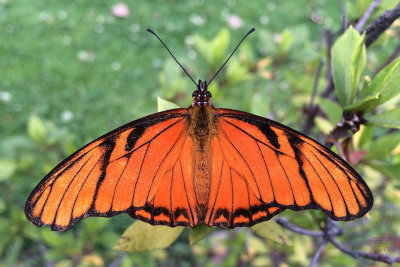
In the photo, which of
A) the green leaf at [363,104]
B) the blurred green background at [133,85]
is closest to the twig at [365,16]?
the blurred green background at [133,85]

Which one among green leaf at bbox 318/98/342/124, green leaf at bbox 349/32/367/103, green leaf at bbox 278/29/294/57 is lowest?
green leaf at bbox 349/32/367/103

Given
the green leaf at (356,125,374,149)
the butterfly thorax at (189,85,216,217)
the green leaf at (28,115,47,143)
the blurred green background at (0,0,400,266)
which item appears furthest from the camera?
the green leaf at (28,115,47,143)

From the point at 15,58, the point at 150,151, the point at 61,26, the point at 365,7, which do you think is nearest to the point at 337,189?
the point at 150,151

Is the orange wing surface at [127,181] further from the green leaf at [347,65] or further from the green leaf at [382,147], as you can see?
the green leaf at [382,147]

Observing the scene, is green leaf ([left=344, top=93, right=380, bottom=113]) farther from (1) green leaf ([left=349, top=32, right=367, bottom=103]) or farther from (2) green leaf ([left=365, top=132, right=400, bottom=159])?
(2) green leaf ([left=365, top=132, right=400, bottom=159])

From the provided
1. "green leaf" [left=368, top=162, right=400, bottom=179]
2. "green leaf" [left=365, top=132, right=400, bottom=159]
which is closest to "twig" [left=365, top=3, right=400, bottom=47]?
"green leaf" [left=365, top=132, right=400, bottom=159]

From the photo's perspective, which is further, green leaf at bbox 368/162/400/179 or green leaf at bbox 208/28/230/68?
green leaf at bbox 208/28/230/68

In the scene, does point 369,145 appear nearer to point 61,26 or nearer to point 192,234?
point 192,234
